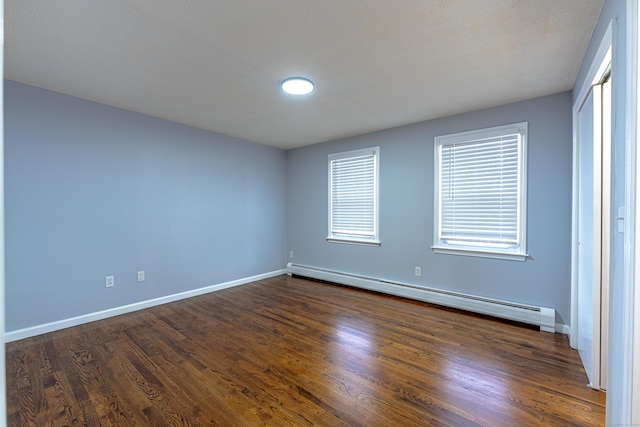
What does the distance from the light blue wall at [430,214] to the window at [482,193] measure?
0.30 feet

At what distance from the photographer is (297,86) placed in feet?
8.73

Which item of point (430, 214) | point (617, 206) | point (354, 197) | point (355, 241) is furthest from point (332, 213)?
point (617, 206)

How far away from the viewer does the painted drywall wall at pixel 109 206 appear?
273cm

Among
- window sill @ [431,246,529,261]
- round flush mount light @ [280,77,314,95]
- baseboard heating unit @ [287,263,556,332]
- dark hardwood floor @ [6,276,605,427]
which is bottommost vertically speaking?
dark hardwood floor @ [6,276,605,427]

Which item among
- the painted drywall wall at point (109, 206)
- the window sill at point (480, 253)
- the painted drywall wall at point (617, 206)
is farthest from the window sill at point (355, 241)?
the painted drywall wall at point (617, 206)

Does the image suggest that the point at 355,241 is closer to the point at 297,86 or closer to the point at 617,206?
the point at 297,86

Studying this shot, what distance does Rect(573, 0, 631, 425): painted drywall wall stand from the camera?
127cm

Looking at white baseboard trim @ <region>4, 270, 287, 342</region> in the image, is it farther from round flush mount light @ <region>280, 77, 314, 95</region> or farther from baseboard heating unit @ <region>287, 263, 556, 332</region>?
round flush mount light @ <region>280, 77, 314, 95</region>

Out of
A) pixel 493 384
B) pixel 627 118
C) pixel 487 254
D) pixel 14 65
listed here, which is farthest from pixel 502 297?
pixel 14 65

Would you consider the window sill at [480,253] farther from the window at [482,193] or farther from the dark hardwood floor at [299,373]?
the dark hardwood floor at [299,373]

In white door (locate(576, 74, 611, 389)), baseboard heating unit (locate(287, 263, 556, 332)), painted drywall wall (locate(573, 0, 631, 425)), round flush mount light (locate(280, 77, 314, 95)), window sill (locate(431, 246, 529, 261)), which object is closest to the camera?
painted drywall wall (locate(573, 0, 631, 425))

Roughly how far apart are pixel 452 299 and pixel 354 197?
1999 millimetres

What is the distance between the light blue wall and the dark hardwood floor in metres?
0.52

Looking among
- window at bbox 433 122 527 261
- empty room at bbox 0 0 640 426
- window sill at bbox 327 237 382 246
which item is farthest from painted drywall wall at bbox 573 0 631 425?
window sill at bbox 327 237 382 246
